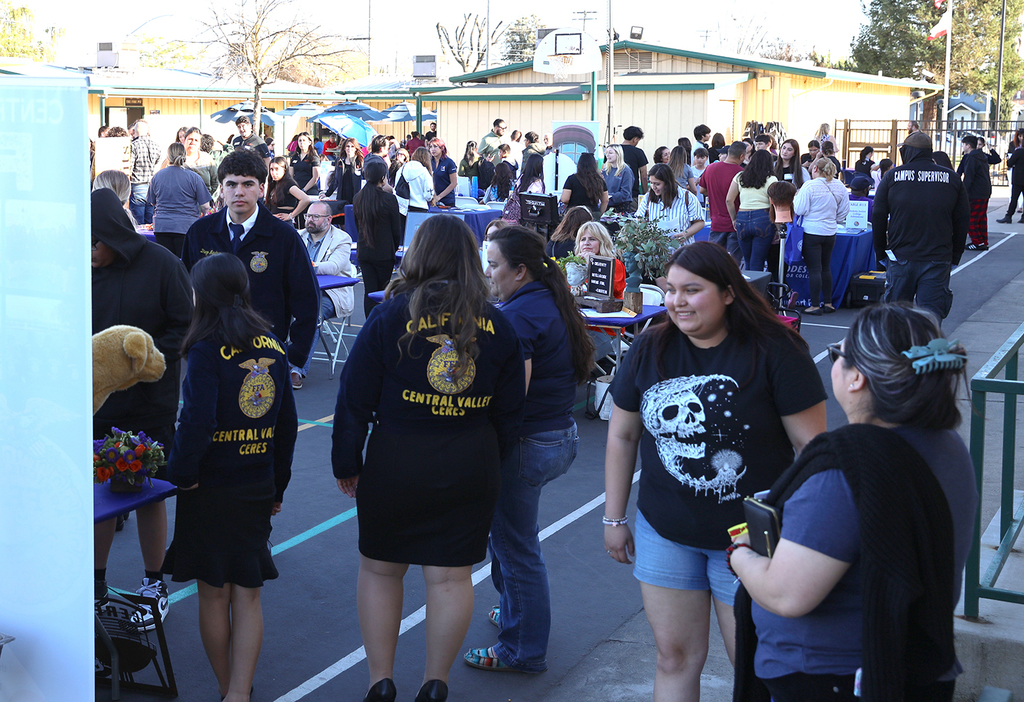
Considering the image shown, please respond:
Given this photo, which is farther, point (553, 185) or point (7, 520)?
point (553, 185)

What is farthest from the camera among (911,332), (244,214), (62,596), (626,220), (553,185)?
(553,185)

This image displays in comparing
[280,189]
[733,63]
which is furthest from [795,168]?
[733,63]

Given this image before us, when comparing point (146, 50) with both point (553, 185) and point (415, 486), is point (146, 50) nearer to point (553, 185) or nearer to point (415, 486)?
point (553, 185)

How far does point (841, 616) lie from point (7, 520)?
6.13 ft

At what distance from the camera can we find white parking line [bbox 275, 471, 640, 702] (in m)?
3.67

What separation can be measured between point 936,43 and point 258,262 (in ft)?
163

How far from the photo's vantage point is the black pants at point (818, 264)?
36.4 feet

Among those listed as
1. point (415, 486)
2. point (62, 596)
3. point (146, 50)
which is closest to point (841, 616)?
point (415, 486)

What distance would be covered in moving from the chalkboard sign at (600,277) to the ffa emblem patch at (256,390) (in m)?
4.04

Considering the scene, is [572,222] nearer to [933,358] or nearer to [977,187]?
[933,358]

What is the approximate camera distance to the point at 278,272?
489 cm

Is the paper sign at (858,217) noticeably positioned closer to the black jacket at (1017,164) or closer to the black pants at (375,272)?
the black pants at (375,272)

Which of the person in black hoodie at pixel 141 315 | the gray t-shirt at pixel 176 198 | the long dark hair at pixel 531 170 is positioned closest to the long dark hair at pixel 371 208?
→ the gray t-shirt at pixel 176 198

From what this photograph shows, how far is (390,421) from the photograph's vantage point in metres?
3.22
